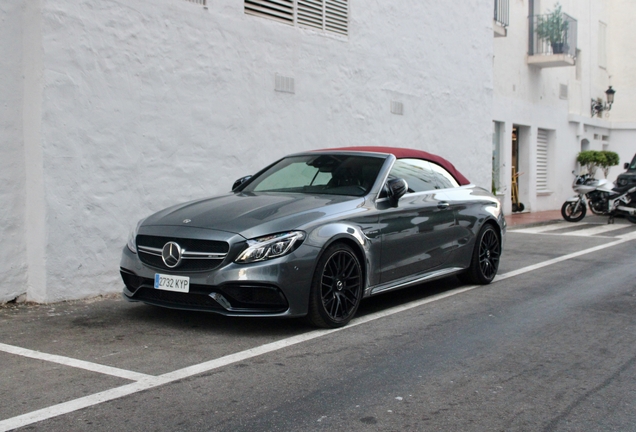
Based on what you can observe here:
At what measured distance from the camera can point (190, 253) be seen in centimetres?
604

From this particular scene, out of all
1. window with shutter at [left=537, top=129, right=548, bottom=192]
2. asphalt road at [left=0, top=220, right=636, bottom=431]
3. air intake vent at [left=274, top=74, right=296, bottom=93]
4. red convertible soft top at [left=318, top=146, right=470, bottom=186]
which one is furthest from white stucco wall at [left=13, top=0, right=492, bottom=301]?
window with shutter at [left=537, top=129, right=548, bottom=192]

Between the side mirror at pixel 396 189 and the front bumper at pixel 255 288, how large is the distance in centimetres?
129

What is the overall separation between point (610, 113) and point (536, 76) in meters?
8.45

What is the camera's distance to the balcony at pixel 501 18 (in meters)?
19.8

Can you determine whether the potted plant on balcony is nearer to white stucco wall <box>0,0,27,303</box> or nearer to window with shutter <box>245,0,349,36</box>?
window with shutter <box>245,0,349,36</box>

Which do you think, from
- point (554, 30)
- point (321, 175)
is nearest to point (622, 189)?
point (554, 30)

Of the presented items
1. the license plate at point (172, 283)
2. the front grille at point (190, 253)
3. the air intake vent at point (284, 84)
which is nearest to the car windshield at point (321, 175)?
the front grille at point (190, 253)

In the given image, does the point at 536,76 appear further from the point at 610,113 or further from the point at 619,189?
the point at 610,113

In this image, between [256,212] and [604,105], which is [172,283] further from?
[604,105]

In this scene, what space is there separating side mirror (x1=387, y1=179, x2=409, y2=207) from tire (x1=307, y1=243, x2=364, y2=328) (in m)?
0.84

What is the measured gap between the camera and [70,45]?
8.15 m

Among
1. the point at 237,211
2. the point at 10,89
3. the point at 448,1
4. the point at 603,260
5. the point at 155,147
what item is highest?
the point at 448,1

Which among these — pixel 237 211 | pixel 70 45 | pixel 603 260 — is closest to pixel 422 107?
pixel 603 260

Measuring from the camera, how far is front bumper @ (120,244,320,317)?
5.82m
